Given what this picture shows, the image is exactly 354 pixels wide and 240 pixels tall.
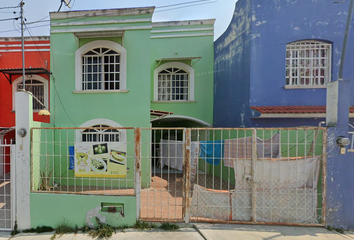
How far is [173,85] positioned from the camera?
9352 mm

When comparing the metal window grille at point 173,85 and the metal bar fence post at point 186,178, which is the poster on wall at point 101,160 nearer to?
the metal bar fence post at point 186,178

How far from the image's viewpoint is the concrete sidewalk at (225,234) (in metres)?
3.56

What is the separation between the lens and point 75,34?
20.5 ft

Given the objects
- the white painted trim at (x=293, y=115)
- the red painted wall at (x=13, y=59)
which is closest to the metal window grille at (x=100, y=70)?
the red painted wall at (x=13, y=59)

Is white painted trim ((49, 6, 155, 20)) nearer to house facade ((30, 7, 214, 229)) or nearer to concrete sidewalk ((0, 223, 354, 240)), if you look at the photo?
house facade ((30, 7, 214, 229))

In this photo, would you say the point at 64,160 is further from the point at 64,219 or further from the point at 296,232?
the point at 296,232

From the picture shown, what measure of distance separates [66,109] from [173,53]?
18.7 feet

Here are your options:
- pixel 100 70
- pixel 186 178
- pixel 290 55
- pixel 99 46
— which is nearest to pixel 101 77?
pixel 100 70

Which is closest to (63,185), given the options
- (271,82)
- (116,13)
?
(116,13)

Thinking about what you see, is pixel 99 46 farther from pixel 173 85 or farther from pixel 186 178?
pixel 186 178

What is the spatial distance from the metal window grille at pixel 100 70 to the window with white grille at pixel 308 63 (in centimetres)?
647

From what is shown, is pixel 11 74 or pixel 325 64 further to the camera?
pixel 11 74

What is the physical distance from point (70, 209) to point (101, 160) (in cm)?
125

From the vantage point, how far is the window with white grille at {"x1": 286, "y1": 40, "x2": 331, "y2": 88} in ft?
21.5
